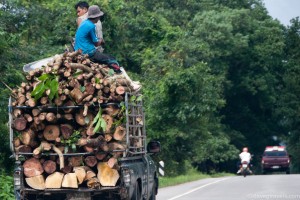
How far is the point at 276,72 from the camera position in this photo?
6950cm

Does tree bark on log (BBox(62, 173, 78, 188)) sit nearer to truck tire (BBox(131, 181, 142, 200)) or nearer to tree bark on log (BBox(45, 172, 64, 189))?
tree bark on log (BBox(45, 172, 64, 189))

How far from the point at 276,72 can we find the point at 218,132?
1207 cm

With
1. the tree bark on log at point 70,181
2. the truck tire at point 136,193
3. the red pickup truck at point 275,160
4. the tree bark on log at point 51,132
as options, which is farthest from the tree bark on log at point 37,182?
the red pickup truck at point 275,160

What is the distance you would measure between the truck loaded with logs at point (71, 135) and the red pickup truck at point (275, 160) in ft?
150

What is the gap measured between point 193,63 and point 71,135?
3523 centimetres

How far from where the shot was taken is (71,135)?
39.6 ft

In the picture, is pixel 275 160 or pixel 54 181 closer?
pixel 54 181

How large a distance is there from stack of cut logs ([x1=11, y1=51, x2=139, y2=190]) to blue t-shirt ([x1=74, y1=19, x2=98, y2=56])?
135 centimetres

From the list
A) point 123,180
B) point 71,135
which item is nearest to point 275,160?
point 71,135

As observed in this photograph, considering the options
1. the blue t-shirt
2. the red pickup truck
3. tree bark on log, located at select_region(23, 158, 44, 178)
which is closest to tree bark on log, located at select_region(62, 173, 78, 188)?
tree bark on log, located at select_region(23, 158, 44, 178)

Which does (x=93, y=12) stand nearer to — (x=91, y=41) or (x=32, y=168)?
(x=91, y=41)

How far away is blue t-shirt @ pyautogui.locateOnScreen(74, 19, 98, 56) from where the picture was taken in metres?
13.5

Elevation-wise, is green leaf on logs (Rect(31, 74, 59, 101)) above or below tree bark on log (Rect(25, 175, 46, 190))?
above

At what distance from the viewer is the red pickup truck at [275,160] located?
57281 mm
